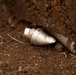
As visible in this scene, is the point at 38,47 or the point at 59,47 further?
the point at 38,47

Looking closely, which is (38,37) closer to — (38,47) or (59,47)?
(38,47)

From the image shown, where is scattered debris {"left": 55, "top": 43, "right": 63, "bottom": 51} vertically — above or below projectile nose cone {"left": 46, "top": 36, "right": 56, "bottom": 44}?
below

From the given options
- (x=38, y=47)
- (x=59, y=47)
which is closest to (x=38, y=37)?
(x=38, y=47)

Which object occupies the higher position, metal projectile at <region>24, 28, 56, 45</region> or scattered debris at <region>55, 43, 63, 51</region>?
metal projectile at <region>24, 28, 56, 45</region>

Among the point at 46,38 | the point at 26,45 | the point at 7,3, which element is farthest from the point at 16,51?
the point at 7,3

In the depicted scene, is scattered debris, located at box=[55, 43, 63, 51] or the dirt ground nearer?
the dirt ground
